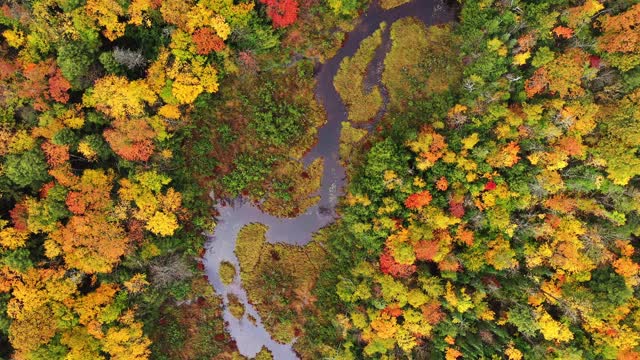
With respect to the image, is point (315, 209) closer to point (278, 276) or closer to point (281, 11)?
point (278, 276)

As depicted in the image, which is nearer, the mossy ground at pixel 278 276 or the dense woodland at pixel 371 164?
the dense woodland at pixel 371 164

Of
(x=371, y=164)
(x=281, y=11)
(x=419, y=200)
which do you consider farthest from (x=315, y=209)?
(x=281, y=11)

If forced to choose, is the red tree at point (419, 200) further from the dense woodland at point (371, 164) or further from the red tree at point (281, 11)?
the red tree at point (281, 11)

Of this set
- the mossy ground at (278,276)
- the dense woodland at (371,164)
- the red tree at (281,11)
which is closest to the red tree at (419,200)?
the dense woodland at (371,164)

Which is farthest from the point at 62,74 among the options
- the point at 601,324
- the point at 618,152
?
the point at 601,324

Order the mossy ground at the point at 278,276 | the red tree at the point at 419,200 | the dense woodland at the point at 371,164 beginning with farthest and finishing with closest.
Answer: the mossy ground at the point at 278,276 < the red tree at the point at 419,200 < the dense woodland at the point at 371,164
